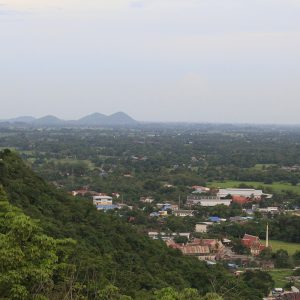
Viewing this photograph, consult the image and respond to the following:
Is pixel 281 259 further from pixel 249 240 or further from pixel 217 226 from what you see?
pixel 217 226

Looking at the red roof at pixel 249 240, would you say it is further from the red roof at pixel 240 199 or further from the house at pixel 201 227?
the red roof at pixel 240 199

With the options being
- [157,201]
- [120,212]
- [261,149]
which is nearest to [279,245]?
[120,212]

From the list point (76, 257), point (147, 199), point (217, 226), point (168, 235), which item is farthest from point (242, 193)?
point (76, 257)

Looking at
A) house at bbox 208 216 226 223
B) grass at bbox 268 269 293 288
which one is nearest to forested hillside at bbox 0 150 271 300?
grass at bbox 268 269 293 288

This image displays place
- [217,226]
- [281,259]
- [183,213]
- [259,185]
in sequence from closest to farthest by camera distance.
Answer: [281,259], [217,226], [183,213], [259,185]

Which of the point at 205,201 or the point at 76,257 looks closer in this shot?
the point at 76,257

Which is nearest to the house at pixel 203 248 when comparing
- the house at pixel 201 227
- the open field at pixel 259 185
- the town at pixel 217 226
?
the town at pixel 217 226
